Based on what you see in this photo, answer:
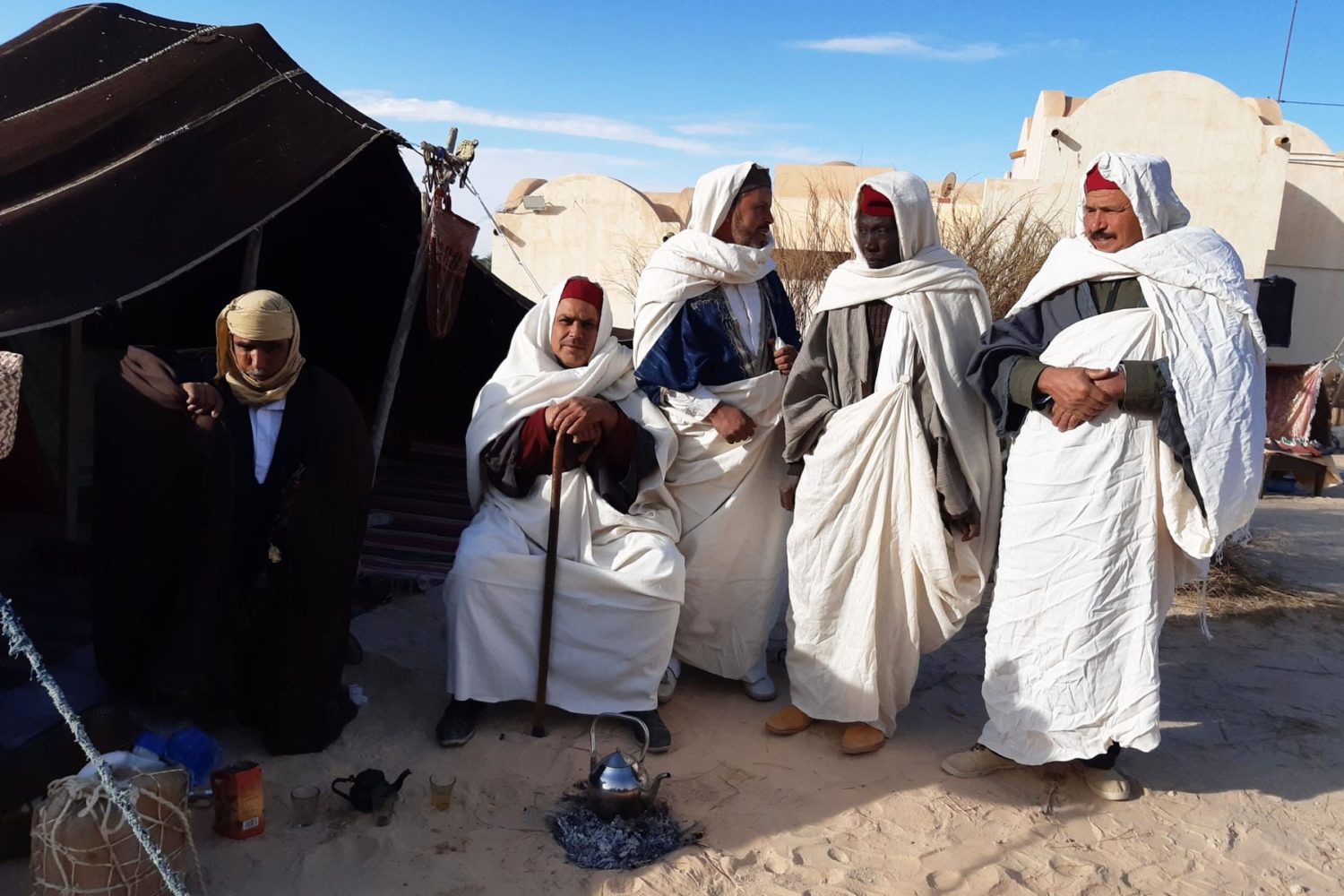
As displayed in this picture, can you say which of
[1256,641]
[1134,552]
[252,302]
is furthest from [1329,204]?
[252,302]

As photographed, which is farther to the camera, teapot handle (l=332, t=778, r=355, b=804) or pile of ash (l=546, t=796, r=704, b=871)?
teapot handle (l=332, t=778, r=355, b=804)

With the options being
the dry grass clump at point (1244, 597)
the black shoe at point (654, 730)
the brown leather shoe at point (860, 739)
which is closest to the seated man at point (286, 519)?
the black shoe at point (654, 730)

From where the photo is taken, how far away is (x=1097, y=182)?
10.4 ft

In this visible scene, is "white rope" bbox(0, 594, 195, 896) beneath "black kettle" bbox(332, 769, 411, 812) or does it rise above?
Answer: above

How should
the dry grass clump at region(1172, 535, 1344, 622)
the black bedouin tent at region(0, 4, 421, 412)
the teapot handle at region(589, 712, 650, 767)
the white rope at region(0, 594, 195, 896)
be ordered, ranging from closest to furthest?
the white rope at region(0, 594, 195, 896), the teapot handle at region(589, 712, 650, 767), the black bedouin tent at region(0, 4, 421, 412), the dry grass clump at region(1172, 535, 1344, 622)

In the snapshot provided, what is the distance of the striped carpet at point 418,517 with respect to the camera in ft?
15.9

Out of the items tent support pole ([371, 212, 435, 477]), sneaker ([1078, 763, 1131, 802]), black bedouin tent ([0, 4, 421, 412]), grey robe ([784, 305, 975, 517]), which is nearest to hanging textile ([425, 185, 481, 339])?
tent support pole ([371, 212, 435, 477])

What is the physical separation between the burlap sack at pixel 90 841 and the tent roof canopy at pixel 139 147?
1452 mm

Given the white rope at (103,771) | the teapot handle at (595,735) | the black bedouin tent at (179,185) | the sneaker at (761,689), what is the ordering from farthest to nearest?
the sneaker at (761,689) → the black bedouin tent at (179,185) → the teapot handle at (595,735) → the white rope at (103,771)

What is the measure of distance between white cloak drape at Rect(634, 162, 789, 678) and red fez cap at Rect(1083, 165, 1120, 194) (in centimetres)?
116

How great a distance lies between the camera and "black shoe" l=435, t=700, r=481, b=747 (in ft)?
11.0

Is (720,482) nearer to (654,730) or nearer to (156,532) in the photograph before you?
(654,730)

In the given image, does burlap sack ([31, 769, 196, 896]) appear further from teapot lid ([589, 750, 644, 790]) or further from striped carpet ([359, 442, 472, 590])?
striped carpet ([359, 442, 472, 590])

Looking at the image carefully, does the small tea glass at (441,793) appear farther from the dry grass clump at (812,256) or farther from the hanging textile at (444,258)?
the dry grass clump at (812,256)
